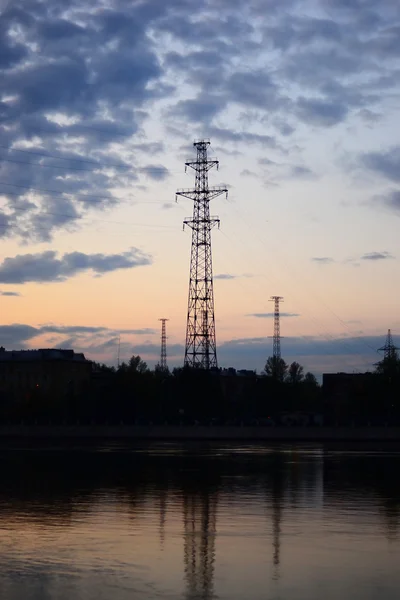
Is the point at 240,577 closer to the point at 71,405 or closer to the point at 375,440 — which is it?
the point at 375,440

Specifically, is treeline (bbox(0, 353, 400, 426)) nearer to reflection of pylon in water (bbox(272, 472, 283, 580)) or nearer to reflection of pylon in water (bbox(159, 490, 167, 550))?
reflection of pylon in water (bbox(272, 472, 283, 580))

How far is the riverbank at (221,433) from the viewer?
9300cm

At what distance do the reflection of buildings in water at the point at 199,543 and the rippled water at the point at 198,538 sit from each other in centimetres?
2

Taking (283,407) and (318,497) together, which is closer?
(318,497)

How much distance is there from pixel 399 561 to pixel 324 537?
2929mm

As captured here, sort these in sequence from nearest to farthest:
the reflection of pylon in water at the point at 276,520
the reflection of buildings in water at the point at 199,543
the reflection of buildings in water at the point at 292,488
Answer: the reflection of buildings in water at the point at 199,543
the reflection of pylon in water at the point at 276,520
the reflection of buildings in water at the point at 292,488

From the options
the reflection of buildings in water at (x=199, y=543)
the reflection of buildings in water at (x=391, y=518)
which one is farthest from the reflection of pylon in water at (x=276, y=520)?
the reflection of buildings in water at (x=391, y=518)

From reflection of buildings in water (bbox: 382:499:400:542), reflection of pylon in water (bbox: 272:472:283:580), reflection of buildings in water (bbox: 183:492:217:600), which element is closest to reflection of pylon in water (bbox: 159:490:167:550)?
reflection of buildings in water (bbox: 183:492:217:600)

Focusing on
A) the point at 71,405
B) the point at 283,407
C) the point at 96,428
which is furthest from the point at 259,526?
the point at 283,407

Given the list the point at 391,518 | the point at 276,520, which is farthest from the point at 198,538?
the point at 391,518

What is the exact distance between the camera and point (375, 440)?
93125 mm

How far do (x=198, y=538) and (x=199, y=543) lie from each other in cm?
66

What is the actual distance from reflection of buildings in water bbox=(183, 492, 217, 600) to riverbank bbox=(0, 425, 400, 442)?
67.2 metres

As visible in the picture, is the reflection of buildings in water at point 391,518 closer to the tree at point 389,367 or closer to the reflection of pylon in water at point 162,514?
the reflection of pylon in water at point 162,514
